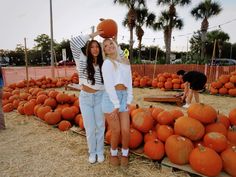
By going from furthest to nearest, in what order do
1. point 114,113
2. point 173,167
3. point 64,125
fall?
point 64,125
point 173,167
point 114,113

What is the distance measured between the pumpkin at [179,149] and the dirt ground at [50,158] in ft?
0.52

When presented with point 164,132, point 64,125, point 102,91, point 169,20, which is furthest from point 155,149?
point 169,20

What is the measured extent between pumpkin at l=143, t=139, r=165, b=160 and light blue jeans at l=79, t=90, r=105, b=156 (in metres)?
0.65

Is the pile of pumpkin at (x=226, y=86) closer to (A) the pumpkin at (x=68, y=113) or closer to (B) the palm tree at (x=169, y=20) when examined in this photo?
(A) the pumpkin at (x=68, y=113)

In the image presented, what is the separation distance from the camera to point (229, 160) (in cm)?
268

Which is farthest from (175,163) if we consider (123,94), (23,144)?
(23,144)

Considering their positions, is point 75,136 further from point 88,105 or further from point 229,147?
point 229,147

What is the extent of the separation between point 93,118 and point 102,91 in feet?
1.26

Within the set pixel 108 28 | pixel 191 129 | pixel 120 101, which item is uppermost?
pixel 108 28

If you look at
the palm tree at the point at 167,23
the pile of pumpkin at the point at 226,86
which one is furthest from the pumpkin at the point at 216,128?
the palm tree at the point at 167,23

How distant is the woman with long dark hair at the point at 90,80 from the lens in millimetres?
2988

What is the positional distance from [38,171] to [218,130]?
2.33 m

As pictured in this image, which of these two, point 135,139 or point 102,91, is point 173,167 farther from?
point 102,91

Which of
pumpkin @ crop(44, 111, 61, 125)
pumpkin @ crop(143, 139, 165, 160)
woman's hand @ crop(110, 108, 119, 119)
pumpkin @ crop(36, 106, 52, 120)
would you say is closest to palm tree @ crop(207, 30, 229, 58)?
pumpkin @ crop(36, 106, 52, 120)
